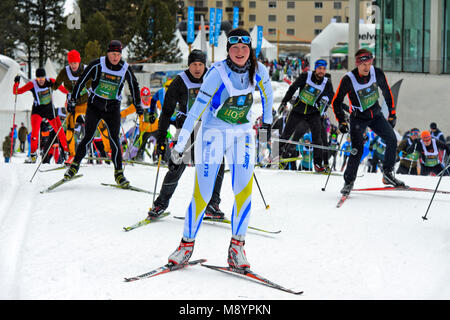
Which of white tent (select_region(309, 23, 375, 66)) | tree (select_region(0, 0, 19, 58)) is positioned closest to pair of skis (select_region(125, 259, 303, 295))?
white tent (select_region(309, 23, 375, 66))

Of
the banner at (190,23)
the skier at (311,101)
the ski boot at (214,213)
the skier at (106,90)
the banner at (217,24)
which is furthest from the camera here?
the banner at (217,24)

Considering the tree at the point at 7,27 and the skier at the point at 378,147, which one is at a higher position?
the tree at the point at 7,27

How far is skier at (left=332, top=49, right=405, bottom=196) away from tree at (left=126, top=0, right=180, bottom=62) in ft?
120

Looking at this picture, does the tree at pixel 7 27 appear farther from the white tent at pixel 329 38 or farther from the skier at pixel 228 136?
the skier at pixel 228 136

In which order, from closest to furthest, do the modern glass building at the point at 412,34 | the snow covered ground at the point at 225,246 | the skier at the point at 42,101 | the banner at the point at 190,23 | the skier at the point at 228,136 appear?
the snow covered ground at the point at 225,246 < the skier at the point at 228,136 < the skier at the point at 42,101 < the modern glass building at the point at 412,34 < the banner at the point at 190,23

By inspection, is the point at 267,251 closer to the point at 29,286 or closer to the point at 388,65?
the point at 29,286

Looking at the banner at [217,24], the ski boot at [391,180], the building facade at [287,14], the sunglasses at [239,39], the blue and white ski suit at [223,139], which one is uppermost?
the building facade at [287,14]

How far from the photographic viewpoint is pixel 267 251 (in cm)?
553

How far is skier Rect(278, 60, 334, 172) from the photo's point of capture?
395 inches

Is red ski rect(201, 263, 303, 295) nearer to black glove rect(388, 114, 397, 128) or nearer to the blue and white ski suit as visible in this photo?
the blue and white ski suit

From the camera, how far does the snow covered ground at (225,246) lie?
4.36m

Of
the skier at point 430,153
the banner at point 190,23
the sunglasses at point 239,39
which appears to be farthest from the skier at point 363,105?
the banner at point 190,23

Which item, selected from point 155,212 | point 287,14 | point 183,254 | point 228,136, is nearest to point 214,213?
point 155,212

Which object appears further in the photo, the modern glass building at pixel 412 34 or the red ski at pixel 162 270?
the modern glass building at pixel 412 34
